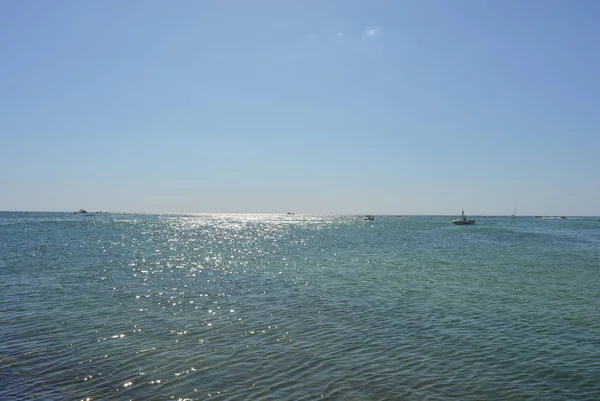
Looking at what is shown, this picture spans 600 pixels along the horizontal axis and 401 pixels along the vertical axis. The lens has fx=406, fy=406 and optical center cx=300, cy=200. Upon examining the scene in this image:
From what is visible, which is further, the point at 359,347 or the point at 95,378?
the point at 359,347

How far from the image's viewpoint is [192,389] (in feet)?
38.7

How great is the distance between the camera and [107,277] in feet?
104

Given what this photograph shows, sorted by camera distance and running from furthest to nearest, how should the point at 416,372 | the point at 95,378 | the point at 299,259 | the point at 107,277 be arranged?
1. the point at 299,259
2. the point at 107,277
3. the point at 416,372
4. the point at 95,378

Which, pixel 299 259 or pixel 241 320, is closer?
A: pixel 241 320

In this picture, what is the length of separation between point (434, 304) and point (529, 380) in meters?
10.2

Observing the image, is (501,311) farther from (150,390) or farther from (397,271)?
→ (150,390)

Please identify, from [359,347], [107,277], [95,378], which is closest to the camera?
[95,378]

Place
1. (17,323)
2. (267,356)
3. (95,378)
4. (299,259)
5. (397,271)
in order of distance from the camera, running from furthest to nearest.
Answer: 1. (299,259)
2. (397,271)
3. (17,323)
4. (267,356)
5. (95,378)

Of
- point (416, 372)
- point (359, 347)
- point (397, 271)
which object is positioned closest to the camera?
point (416, 372)

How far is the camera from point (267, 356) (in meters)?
14.6

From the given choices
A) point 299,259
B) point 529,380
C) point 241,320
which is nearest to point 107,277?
point 241,320

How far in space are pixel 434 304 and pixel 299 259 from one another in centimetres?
2445

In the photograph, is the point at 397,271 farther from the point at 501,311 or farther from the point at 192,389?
the point at 192,389

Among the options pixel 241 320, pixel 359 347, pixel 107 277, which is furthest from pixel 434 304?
pixel 107 277
